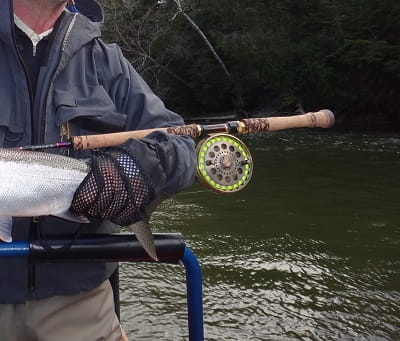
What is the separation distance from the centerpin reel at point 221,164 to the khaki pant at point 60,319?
784 millimetres

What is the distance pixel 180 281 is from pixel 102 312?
3430 mm

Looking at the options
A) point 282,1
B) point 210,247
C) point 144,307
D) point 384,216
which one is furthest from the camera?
point 282,1

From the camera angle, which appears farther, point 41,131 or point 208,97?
point 208,97

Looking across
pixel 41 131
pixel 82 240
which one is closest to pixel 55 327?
pixel 82 240

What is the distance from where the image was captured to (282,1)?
97.9ft

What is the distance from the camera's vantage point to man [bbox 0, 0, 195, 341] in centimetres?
246

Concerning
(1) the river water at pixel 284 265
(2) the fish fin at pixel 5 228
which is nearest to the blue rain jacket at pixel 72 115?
(2) the fish fin at pixel 5 228

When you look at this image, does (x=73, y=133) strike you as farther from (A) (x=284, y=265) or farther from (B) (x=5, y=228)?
(A) (x=284, y=265)

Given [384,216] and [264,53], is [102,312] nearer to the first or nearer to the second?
[384,216]

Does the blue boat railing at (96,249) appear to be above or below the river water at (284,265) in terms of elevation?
above

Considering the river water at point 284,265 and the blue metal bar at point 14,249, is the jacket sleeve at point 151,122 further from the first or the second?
the river water at point 284,265

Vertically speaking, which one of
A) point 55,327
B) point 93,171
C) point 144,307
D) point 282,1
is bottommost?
point 144,307

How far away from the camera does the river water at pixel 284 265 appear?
17.3 feet

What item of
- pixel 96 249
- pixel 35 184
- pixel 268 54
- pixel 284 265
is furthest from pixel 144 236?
pixel 268 54
